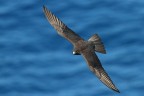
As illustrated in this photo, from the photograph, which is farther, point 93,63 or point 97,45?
point 97,45

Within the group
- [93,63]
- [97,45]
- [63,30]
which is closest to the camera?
[93,63]

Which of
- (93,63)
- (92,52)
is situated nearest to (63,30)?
(92,52)

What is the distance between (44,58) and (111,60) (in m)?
1.31

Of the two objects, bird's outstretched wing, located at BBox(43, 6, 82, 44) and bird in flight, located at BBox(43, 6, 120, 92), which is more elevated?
bird's outstretched wing, located at BBox(43, 6, 82, 44)

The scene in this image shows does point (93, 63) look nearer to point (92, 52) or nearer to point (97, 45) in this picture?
point (92, 52)

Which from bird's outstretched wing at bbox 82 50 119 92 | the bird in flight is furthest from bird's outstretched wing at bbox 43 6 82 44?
bird's outstretched wing at bbox 82 50 119 92

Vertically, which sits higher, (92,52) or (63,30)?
(63,30)

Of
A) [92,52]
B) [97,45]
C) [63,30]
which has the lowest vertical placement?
[92,52]

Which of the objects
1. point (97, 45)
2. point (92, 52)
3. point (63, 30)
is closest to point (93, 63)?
point (92, 52)

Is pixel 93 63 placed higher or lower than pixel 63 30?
lower

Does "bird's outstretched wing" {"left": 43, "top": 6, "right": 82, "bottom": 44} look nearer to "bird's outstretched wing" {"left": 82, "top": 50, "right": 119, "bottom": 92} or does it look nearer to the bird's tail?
the bird's tail

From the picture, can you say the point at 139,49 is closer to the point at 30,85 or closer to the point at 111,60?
the point at 111,60

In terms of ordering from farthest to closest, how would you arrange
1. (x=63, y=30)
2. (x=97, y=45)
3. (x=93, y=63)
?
(x=63, y=30), (x=97, y=45), (x=93, y=63)

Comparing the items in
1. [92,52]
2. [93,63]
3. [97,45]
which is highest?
[97,45]
